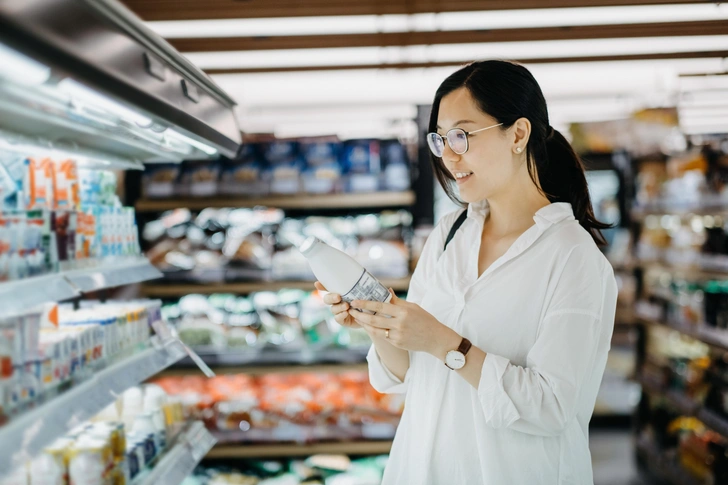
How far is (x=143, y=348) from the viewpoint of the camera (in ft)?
6.36

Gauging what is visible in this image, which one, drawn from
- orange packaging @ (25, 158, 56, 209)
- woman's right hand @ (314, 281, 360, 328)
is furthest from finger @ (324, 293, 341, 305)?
orange packaging @ (25, 158, 56, 209)

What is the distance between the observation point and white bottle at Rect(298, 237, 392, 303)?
1522 millimetres

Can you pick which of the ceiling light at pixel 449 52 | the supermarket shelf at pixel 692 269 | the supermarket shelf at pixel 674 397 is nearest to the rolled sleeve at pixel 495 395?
the ceiling light at pixel 449 52

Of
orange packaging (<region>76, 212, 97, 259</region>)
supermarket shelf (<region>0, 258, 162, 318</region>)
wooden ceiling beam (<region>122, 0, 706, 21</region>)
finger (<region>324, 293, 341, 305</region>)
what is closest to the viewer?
supermarket shelf (<region>0, 258, 162, 318</region>)

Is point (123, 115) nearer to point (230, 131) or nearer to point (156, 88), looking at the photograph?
point (156, 88)

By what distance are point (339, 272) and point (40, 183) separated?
0.77 m

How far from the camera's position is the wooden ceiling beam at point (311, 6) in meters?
2.98

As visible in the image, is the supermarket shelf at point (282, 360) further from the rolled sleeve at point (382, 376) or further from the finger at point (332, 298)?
the finger at point (332, 298)

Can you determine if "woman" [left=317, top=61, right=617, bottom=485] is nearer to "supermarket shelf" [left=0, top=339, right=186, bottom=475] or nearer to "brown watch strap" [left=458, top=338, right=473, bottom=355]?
"brown watch strap" [left=458, top=338, right=473, bottom=355]

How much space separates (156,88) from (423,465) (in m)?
1.07

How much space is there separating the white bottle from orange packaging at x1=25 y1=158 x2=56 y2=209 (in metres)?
0.66

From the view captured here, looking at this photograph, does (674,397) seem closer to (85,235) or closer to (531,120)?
(531,120)

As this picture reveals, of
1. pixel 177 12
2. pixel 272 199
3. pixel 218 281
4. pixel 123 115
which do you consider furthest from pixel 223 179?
pixel 123 115

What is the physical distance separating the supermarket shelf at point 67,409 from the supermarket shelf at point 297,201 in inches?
69.9
